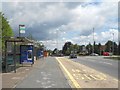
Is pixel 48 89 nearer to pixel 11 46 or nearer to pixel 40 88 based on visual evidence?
pixel 40 88

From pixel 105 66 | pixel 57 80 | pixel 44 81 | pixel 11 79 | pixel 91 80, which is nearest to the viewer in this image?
pixel 44 81

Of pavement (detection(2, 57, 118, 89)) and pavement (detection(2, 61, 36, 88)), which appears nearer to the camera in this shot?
pavement (detection(2, 57, 118, 89))

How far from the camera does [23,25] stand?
129 ft

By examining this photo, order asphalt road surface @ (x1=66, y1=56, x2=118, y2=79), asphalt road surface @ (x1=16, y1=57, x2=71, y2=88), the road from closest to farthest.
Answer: asphalt road surface @ (x1=16, y1=57, x2=71, y2=88), the road, asphalt road surface @ (x1=66, y1=56, x2=118, y2=79)

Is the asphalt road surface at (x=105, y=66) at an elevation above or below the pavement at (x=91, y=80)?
below

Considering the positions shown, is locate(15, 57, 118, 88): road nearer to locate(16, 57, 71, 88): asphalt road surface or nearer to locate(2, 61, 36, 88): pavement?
locate(16, 57, 71, 88): asphalt road surface

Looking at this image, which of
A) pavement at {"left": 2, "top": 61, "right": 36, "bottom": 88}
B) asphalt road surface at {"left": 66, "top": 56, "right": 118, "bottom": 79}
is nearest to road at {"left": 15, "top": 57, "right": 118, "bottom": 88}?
asphalt road surface at {"left": 66, "top": 56, "right": 118, "bottom": 79}

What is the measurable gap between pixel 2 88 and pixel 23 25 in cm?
2445

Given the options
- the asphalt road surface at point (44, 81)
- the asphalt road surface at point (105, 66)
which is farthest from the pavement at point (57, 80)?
the asphalt road surface at point (105, 66)

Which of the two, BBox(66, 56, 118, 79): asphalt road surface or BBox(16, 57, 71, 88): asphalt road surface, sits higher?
BBox(16, 57, 71, 88): asphalt road surface

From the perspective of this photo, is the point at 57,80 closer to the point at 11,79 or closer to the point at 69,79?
the point at 69,79

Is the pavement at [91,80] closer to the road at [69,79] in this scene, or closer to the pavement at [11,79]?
the road at [69,79]

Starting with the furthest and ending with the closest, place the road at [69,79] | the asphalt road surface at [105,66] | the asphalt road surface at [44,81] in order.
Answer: the asphalt road surface at [105,66] < the road at [69,79] < the asphalt road surface at [44,81]

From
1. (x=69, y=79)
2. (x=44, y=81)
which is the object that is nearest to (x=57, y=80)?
(x=44, y=81)
